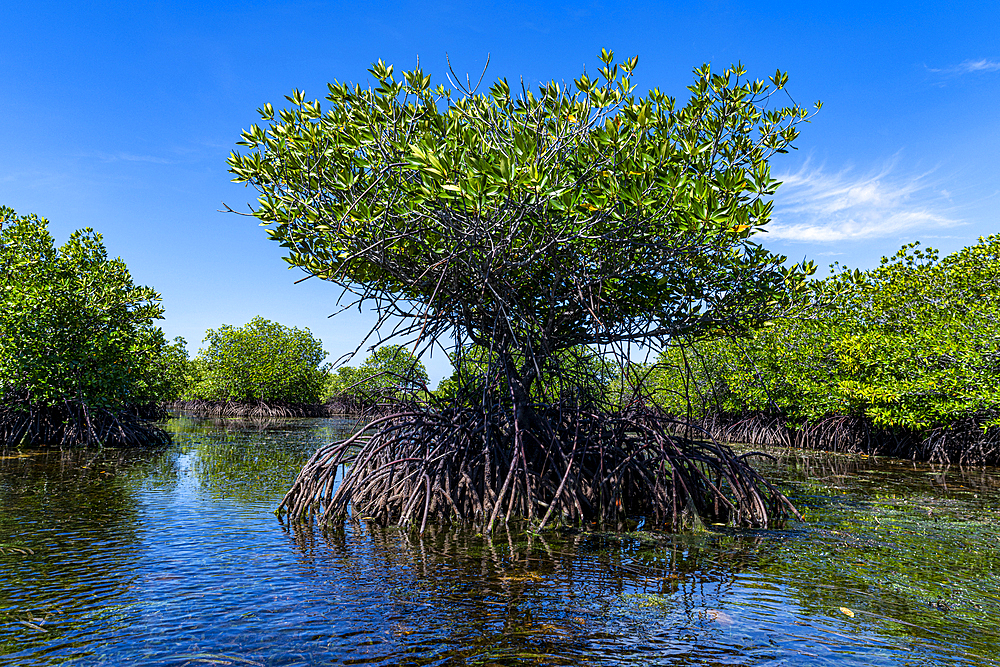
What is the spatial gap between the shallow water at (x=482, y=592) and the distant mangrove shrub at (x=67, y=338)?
7.92 meters

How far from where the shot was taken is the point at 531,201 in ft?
19.9

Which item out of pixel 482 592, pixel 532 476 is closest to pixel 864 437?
pixel 532 476

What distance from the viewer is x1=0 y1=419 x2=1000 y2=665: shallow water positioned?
11.8ft

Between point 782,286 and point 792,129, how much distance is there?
1.90m

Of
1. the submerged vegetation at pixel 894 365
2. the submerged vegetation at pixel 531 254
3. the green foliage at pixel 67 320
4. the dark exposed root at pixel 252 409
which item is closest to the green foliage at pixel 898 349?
the submerged vegetation at pixel 894 365

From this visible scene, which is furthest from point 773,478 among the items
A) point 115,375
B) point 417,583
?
point 115,375

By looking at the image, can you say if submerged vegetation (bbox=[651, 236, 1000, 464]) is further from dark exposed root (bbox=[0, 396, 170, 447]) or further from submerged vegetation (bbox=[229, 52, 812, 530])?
dark exposed root (bbox=[0, 396, 170, 447])

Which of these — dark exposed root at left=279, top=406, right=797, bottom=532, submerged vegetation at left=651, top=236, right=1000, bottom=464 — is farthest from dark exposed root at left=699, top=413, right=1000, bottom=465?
dark exposed root at left=279, top=406, right=797, bottom=532

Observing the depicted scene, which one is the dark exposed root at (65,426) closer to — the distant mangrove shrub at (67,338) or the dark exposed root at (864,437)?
the distant mangrove shrub at (67,338)

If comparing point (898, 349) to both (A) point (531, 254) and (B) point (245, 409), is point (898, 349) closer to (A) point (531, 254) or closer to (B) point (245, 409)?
(A) point (531, 254)

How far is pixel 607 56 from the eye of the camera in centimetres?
640

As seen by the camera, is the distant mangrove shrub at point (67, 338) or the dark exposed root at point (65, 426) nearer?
the distant mangrove shrub at point (67, 338)

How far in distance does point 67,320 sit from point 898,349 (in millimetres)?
19875

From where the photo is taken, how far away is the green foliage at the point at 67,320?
47.2ft
